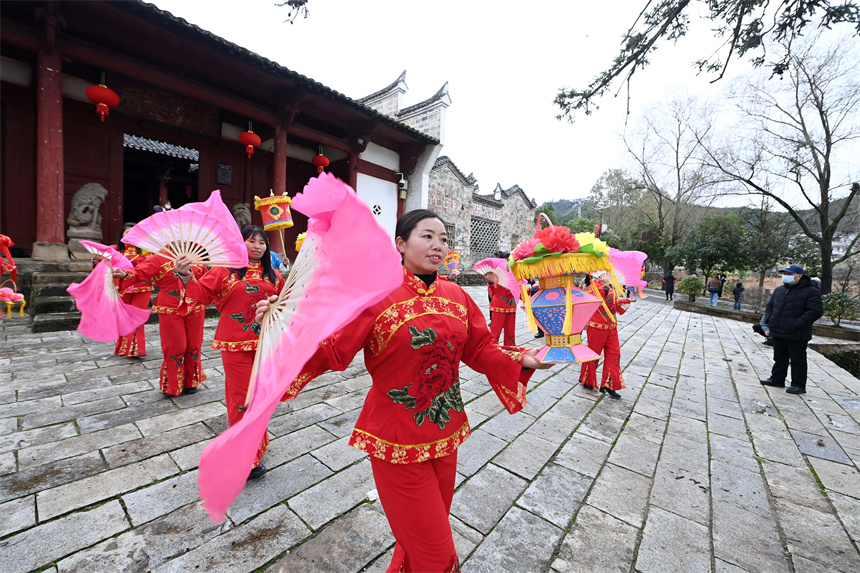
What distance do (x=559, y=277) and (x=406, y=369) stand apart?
1.26 metres

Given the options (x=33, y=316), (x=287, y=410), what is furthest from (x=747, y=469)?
(x=33, y=316)

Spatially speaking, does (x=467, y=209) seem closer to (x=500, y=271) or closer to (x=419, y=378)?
(x=500, y=271)

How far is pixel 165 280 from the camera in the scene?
3.93m

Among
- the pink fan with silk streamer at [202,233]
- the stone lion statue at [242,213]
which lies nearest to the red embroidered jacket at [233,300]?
the pink fan with silk streamer at [202,233]

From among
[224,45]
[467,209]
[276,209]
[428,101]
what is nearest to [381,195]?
[428,101]

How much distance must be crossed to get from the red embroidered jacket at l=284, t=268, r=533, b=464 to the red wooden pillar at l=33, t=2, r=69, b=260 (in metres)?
7.88

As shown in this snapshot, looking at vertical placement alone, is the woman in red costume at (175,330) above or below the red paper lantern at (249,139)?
below

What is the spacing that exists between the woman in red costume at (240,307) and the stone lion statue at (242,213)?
8482 millimetres

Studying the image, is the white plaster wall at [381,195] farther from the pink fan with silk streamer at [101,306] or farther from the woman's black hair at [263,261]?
the woman's black hair at [263,261]

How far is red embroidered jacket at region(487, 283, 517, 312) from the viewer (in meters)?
5.75

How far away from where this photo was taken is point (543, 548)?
6.59 feet

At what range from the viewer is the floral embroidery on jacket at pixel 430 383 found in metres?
1.43

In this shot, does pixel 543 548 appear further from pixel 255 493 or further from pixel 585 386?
pixel 585 386

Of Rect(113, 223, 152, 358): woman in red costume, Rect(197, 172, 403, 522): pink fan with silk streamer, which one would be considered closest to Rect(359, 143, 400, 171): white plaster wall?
Rect(113, 223, 152, 358): woman in red costume
